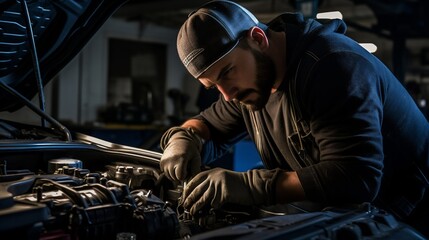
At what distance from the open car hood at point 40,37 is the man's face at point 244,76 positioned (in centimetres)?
64

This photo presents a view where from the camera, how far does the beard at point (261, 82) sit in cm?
144

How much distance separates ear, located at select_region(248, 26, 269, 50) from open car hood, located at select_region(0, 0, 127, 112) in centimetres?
64

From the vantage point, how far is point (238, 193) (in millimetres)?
1314

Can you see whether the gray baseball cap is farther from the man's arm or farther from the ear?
the man's arm

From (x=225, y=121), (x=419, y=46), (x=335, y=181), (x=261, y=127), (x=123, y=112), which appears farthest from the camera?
(x=419, y=46)

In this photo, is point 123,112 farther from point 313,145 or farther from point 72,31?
point 313,145

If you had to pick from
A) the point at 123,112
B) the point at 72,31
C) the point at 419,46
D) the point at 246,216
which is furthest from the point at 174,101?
the point at 246,216

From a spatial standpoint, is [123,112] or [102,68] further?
[102,68]

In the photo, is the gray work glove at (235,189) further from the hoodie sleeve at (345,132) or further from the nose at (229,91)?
the nose at (229,91)

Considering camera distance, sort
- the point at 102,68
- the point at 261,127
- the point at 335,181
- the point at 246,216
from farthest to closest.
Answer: the point at 102,68 → the point at 261,127 → the point at 246,216 → the point at 335,181

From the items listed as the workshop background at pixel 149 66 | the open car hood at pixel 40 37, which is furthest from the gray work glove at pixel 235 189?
the workshop background at pixel 149 66

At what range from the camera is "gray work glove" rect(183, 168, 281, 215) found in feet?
4.30

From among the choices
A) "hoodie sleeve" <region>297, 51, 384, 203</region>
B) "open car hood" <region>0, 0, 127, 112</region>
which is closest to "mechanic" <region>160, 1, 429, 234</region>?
"hoodie sleeve" <region>297, 51, 384, 203</region>

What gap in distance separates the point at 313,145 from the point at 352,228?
40 centimetres
